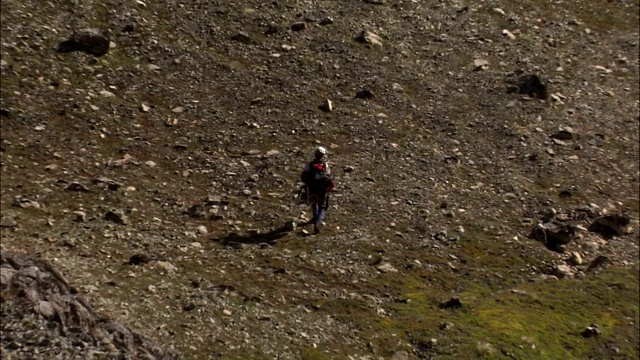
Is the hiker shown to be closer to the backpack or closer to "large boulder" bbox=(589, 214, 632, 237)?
→ the backpack

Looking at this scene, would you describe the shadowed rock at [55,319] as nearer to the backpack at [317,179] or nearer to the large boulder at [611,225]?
the backpack at [317,179]

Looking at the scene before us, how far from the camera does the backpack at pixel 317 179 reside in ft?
62.5

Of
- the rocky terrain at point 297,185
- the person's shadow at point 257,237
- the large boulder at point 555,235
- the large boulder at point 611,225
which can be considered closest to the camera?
the rocky terrain at point 297,185

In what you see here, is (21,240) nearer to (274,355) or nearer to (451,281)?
(274,355)

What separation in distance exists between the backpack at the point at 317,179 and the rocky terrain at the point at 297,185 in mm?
1407

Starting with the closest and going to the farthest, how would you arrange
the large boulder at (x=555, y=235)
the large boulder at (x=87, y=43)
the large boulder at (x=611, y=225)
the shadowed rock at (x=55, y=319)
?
1. the shadowed rock at (x=55, y=319)
2. the large boulder at (x=555, y=235)
3. the large boulder at (x=611, y=225)
4. the large boulder at (x=87, y=43)

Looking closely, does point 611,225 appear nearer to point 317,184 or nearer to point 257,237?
point 317,184

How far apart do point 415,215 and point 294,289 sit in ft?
21.2

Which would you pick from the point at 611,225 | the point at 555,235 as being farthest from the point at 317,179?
the point at 611,225

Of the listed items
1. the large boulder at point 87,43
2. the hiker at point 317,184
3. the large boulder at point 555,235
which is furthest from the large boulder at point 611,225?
the large boulder at point 87,43

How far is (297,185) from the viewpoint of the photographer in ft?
70.4

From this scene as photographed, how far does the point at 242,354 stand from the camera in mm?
13211

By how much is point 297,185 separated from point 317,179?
2495mm

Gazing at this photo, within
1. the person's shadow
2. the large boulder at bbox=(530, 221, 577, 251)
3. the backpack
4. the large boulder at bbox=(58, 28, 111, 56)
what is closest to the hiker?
the backpack
